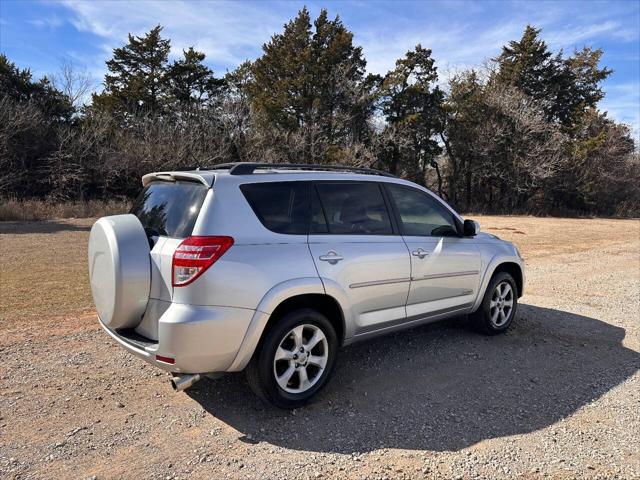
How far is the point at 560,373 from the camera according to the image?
14.6 ft

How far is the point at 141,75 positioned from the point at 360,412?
3789 cm

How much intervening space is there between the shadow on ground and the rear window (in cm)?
1342

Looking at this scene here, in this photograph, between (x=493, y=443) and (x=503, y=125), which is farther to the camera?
(x=503, y=125)

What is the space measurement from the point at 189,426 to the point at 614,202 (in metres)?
42.1

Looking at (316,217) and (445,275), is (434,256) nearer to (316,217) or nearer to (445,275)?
(445,275)

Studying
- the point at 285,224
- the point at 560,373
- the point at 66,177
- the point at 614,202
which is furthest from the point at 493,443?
the point at 614,202

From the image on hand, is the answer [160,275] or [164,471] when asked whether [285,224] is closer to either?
[160,275]

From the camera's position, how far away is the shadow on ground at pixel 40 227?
15.3 metres

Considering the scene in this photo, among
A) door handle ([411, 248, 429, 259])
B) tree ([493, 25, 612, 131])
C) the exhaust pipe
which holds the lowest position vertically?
the exhaust pipe

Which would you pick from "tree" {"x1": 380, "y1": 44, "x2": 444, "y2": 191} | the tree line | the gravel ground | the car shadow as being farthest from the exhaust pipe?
"tree" {"x1": 380, "y1": 44, "x2": 444, "y2": 191}

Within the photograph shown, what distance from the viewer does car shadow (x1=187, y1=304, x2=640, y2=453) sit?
11.0 feet

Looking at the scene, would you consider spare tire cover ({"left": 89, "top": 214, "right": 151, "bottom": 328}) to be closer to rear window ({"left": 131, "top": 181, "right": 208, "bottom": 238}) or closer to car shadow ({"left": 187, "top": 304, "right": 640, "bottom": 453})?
rear window ({"left": 131, "top": 181, "right": 208, "bottom": 238})

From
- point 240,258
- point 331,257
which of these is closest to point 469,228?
point 331,257

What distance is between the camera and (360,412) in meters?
3.64
